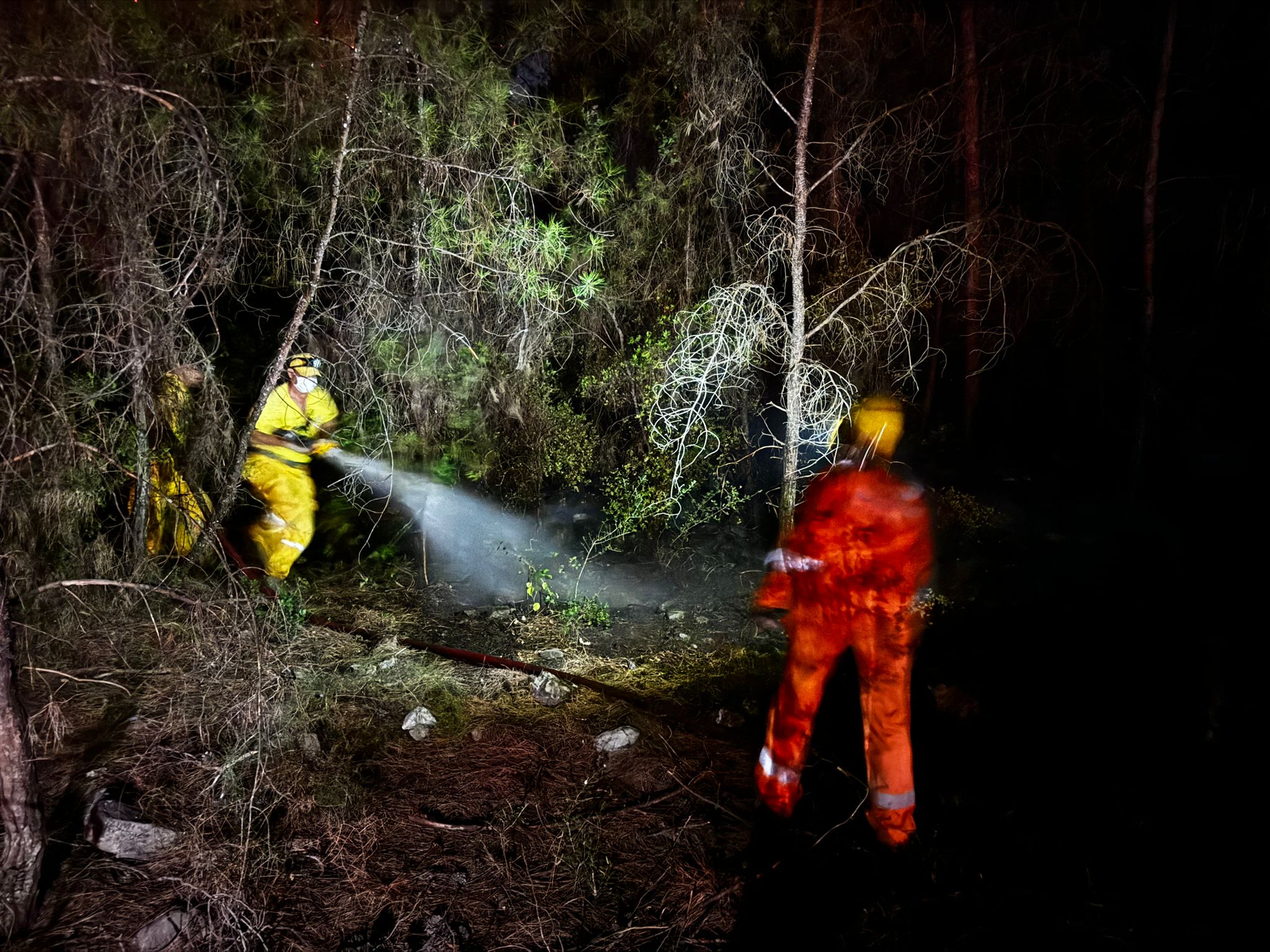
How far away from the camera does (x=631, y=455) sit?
23.1 feet

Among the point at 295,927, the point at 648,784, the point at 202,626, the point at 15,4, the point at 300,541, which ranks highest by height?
the point at 15,4

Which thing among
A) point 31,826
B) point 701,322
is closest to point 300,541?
point 31,826

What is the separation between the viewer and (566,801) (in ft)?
11.6

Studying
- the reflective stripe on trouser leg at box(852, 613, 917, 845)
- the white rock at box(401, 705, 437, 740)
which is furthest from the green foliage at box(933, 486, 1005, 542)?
the white rock at box(401, 705, 437, 740)

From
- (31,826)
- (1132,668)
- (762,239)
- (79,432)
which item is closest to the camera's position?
(31,826)

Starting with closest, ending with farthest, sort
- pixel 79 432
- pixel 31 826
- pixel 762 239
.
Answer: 1. pixel 31 826
2. pixel 79 432
3. pixel 762 239

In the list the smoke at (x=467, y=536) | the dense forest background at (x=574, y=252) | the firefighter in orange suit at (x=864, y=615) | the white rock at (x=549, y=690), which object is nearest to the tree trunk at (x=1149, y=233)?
the dense forest background at (x=574, y=252)

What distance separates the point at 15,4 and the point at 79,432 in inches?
77.2

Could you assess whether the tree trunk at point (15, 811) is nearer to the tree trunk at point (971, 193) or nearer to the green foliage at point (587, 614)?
the green foliage at point (587, 614)

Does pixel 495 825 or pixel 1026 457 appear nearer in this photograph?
pixel 495 825

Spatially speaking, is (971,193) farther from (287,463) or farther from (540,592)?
(287,463)

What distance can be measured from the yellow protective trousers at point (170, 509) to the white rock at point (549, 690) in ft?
8.18

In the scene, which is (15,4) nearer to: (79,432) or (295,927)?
(79,432)

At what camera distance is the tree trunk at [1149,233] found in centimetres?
830
